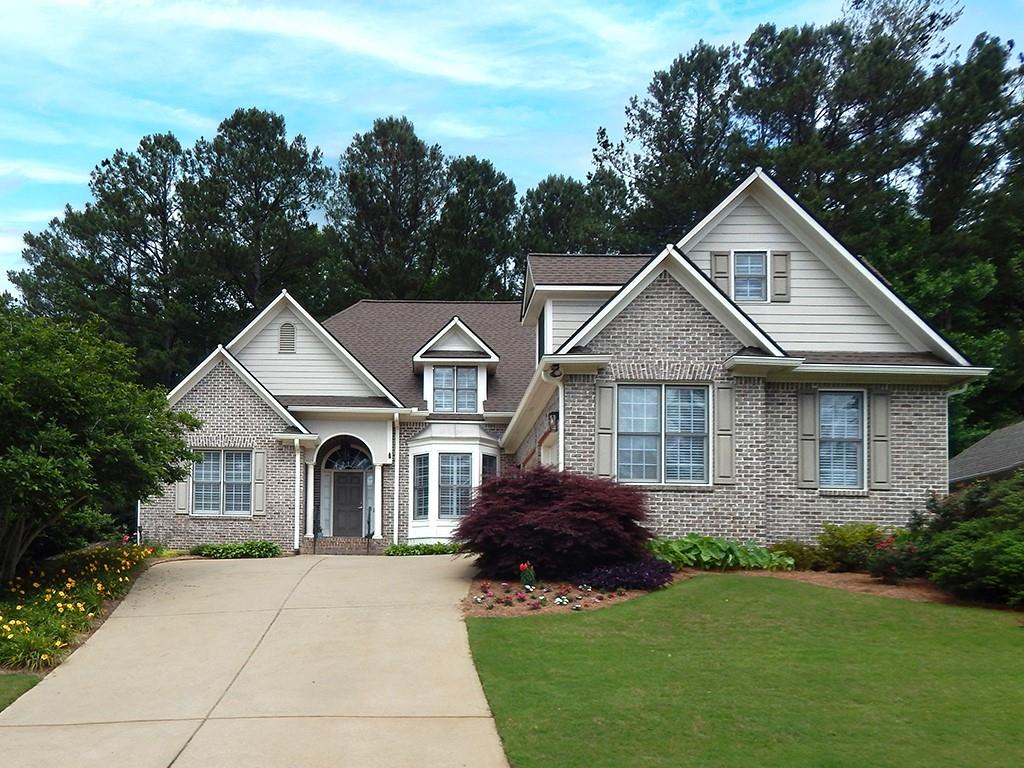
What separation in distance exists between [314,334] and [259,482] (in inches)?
175

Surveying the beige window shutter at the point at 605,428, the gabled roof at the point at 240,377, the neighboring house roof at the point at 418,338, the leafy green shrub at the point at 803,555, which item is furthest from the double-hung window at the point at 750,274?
the gabled roof at the point at 240,377

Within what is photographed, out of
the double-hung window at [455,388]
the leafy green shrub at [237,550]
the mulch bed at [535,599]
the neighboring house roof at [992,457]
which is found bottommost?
the leafy green shrub at [237,550]

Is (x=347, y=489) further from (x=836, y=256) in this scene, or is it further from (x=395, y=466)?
(x=836, y=256)

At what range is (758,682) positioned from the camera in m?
9.96

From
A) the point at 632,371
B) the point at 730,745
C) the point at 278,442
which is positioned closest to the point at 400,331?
the point at 278,442

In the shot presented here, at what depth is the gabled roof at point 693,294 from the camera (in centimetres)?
1788

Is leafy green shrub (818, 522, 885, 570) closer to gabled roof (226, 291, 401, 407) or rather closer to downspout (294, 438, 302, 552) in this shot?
downspout (294, 438, 302, 552)

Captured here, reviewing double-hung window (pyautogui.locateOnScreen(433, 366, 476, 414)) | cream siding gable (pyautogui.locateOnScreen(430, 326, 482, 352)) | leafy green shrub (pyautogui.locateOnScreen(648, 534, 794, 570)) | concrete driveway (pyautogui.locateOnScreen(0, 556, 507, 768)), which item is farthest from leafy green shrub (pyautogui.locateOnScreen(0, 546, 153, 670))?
cream siding gable (pyautogui.locateOnScreen(430, 326, 482, 352))

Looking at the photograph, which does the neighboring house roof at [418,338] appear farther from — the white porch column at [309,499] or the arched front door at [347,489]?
the white porch column at [309,499]

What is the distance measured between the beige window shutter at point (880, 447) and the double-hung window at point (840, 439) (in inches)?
7.4

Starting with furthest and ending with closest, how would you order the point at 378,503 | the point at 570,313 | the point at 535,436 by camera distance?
the point at 378,503 → the point at 535,436 → the point at 570,313

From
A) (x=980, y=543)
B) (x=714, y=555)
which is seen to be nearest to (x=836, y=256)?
(x=714, y=555)

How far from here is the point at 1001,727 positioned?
8453 mm

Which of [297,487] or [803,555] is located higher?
[297,487]
